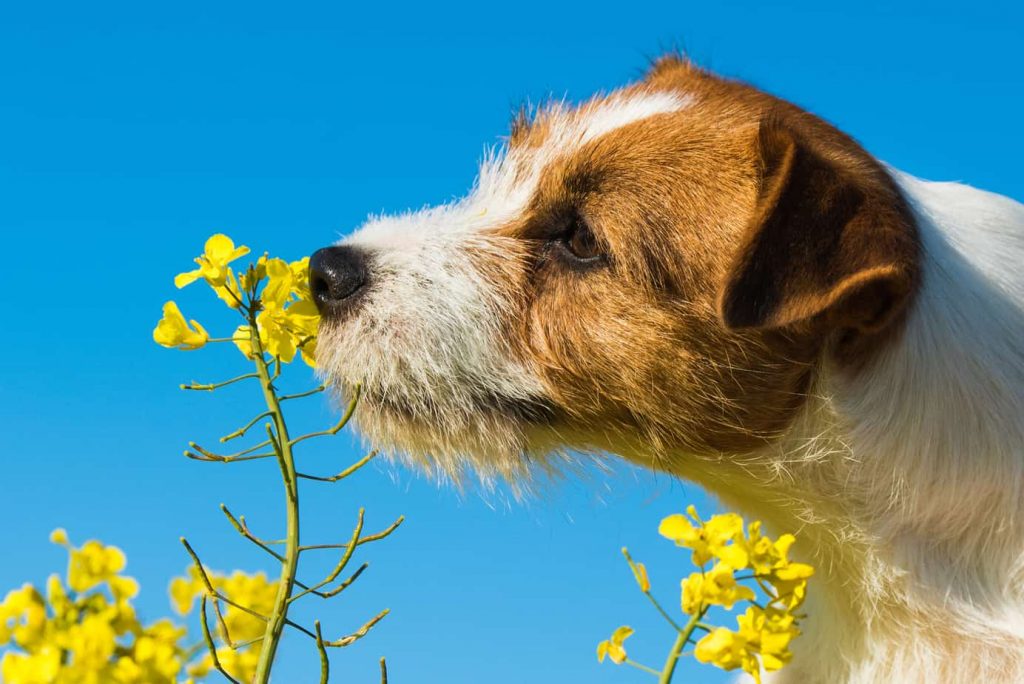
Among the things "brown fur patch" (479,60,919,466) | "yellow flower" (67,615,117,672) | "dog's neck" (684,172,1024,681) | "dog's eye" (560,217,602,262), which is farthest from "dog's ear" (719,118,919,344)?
"yellow flower" (67,615,117,672)

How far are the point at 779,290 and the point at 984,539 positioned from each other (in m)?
0.78

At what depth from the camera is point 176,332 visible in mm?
1873

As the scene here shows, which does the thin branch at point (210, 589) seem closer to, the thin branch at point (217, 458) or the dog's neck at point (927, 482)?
the thin branch at point (217, 458)

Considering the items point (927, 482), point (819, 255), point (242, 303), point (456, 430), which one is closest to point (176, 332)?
point (242, 303)

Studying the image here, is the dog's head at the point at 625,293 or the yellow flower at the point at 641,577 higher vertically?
the dog's head at the point at 625,293

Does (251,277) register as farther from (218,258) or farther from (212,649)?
(212,649)

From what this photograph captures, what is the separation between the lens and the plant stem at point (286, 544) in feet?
4.54

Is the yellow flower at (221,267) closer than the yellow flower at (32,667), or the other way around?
the yellow flower at (32,667)

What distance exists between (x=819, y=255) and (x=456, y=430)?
1091 millimetres

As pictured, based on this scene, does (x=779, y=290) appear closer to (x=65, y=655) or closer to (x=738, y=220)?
(x=738, y=220)

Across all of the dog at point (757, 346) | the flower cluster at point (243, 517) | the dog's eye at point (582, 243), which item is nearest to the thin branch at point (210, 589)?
the flower cluster at point (243, 517)

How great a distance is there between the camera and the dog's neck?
2.54 m

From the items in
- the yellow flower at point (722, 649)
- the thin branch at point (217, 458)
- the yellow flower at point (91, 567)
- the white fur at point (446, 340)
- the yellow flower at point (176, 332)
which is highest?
the white fur at point (446, 340)

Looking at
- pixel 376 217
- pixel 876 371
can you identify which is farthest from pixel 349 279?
pixel 876 371
